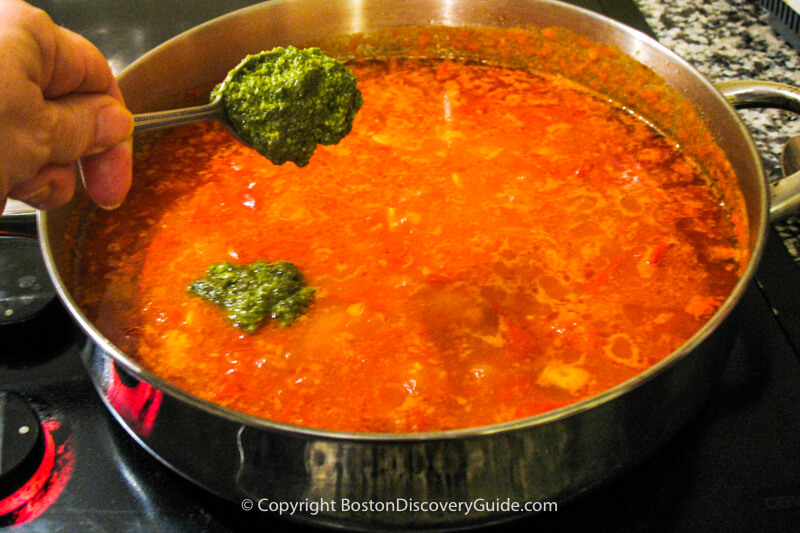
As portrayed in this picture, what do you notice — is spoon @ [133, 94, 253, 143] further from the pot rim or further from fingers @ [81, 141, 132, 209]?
the pot rim

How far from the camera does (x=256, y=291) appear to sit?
138cm

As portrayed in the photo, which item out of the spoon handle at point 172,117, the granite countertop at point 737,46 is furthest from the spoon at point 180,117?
the granite countertop at point 737,46

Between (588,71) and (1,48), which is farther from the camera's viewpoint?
(588,71)

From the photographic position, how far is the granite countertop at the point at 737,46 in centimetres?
195

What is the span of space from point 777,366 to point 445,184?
2.70 feet

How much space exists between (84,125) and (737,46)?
2.04 m

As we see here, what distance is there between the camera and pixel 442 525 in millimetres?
1027

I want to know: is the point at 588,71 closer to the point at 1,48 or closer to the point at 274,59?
the point at 274,59

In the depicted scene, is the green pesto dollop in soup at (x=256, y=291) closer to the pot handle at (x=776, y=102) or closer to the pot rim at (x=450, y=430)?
the pot rim at (x=450, y=430)

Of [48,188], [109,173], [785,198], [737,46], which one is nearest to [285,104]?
[109,173]

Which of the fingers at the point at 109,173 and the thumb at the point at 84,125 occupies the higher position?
the thumb at the point at 84,125

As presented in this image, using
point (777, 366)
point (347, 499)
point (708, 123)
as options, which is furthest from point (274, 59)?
point (777, 366)

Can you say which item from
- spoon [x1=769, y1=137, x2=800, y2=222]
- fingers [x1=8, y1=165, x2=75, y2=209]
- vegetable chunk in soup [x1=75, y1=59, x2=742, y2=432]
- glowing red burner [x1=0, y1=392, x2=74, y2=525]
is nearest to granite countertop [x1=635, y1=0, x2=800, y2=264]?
vegetable chunk in soup [x1=75, y1=59, x2=742, y2=432]

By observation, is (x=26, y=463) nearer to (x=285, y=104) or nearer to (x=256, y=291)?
(x=256, y=291)
